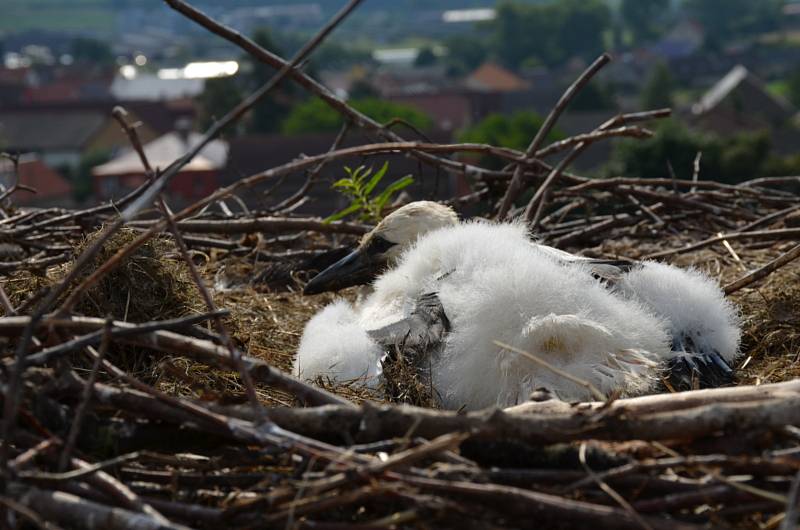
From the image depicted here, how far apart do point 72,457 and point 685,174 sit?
58.1 feet

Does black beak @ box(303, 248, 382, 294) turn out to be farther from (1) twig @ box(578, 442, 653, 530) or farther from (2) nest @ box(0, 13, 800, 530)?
(1) twig @ box(578, 442, 653, 530)

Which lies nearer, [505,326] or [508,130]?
[505,326]

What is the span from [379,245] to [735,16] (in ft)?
439

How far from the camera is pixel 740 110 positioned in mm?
56969

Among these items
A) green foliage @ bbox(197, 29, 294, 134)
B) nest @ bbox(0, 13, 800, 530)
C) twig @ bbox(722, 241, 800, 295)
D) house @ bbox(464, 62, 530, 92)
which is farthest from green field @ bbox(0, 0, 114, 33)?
nest @ bbox(0, 13, 800, 530)

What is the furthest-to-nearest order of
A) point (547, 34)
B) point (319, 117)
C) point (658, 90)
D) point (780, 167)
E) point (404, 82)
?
1. point (547, 34)
2. point (404, 82)
3. point (658, 90)
4. point (319, 117)
5. point (780, 167)

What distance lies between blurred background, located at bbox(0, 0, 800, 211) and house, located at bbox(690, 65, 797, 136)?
0.15 metres

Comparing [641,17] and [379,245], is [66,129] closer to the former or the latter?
[379,245]

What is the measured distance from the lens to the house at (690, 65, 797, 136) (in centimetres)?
5116

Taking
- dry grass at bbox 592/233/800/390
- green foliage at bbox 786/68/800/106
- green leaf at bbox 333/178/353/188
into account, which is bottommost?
green foliage at bbox 786/68/800/106

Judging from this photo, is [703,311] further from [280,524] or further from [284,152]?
[284,152]

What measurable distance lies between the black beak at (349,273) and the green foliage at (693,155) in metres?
17.8

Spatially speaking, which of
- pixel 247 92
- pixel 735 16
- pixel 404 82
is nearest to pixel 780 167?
pixel 247 92

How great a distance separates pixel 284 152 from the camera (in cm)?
2389
